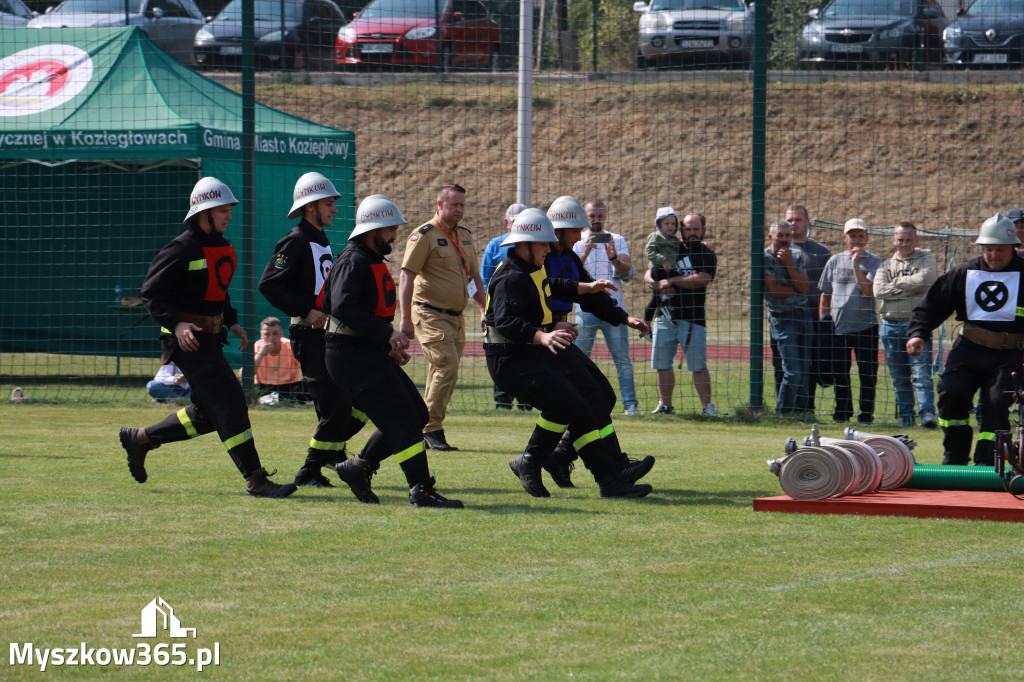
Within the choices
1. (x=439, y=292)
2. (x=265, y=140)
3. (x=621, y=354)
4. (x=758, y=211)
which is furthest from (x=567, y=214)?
(x=265, y=140)

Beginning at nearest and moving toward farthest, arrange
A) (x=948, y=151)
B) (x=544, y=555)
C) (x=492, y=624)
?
(x=492, y=624)
(x=544, y=555)
(x=948, y=151)

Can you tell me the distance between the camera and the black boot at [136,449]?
8492 mm

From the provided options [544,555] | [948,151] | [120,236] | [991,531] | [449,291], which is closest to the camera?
[544,555]

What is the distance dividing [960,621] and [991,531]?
2.18 m

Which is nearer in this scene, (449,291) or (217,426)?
(217,426)

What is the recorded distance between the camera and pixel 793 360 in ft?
45.1

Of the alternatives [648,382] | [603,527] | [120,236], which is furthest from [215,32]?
[603,527]

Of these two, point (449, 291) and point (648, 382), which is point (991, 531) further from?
point (648, 382)

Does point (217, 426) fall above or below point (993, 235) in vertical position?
below

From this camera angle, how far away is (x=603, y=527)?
718 centimetres

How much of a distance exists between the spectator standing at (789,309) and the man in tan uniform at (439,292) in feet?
13.4

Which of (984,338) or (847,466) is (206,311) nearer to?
(847,466)

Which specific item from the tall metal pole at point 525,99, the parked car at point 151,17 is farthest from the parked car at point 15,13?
the tall metal pole at point 525,99

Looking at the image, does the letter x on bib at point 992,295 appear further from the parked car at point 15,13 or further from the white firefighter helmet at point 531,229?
the parked car at point 15,13
